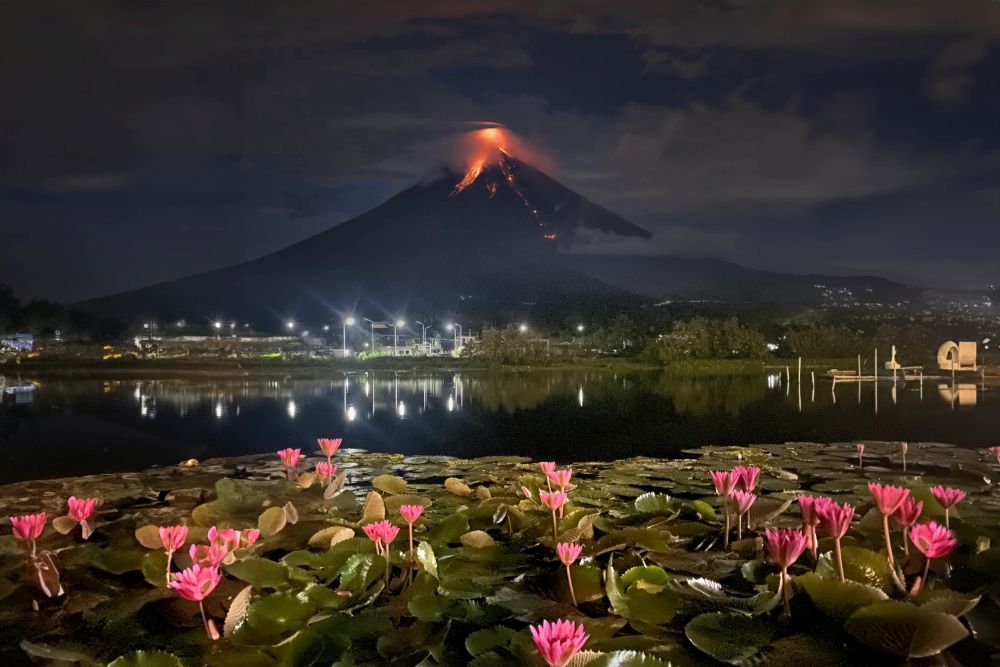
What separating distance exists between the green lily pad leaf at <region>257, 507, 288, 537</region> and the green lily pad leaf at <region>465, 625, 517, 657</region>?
1727 millimetres

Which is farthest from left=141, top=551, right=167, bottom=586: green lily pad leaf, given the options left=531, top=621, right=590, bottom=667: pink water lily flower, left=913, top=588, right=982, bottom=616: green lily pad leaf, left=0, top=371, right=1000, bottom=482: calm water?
left=0, top=371, right=1000, bottom=482: calm water

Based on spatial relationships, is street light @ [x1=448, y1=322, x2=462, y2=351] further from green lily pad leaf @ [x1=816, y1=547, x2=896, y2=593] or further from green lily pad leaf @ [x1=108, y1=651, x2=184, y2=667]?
green lily pad leaf @ [x1=108, y1=651, x2=184, y2=667]

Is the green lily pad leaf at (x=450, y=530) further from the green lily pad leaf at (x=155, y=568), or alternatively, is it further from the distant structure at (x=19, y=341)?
the distant structure at (x=19, y=341)

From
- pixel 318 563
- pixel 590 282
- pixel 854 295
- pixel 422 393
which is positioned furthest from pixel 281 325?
pixel 318 563

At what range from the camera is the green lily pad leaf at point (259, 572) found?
3.49 meters

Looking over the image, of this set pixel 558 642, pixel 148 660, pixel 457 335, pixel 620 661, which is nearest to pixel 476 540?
pixel 620 661

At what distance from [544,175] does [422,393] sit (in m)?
147

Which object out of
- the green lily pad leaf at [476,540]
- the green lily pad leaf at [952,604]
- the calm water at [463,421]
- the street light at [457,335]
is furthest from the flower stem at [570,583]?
the street light at [457,335]

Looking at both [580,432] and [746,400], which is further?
[746,400]

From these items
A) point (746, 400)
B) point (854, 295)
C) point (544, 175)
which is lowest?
point (746, 400)

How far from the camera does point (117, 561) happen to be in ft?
12.8

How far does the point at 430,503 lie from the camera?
5.28 metres

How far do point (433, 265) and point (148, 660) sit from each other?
494 ft

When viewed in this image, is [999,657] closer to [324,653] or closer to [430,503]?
[324,653]
